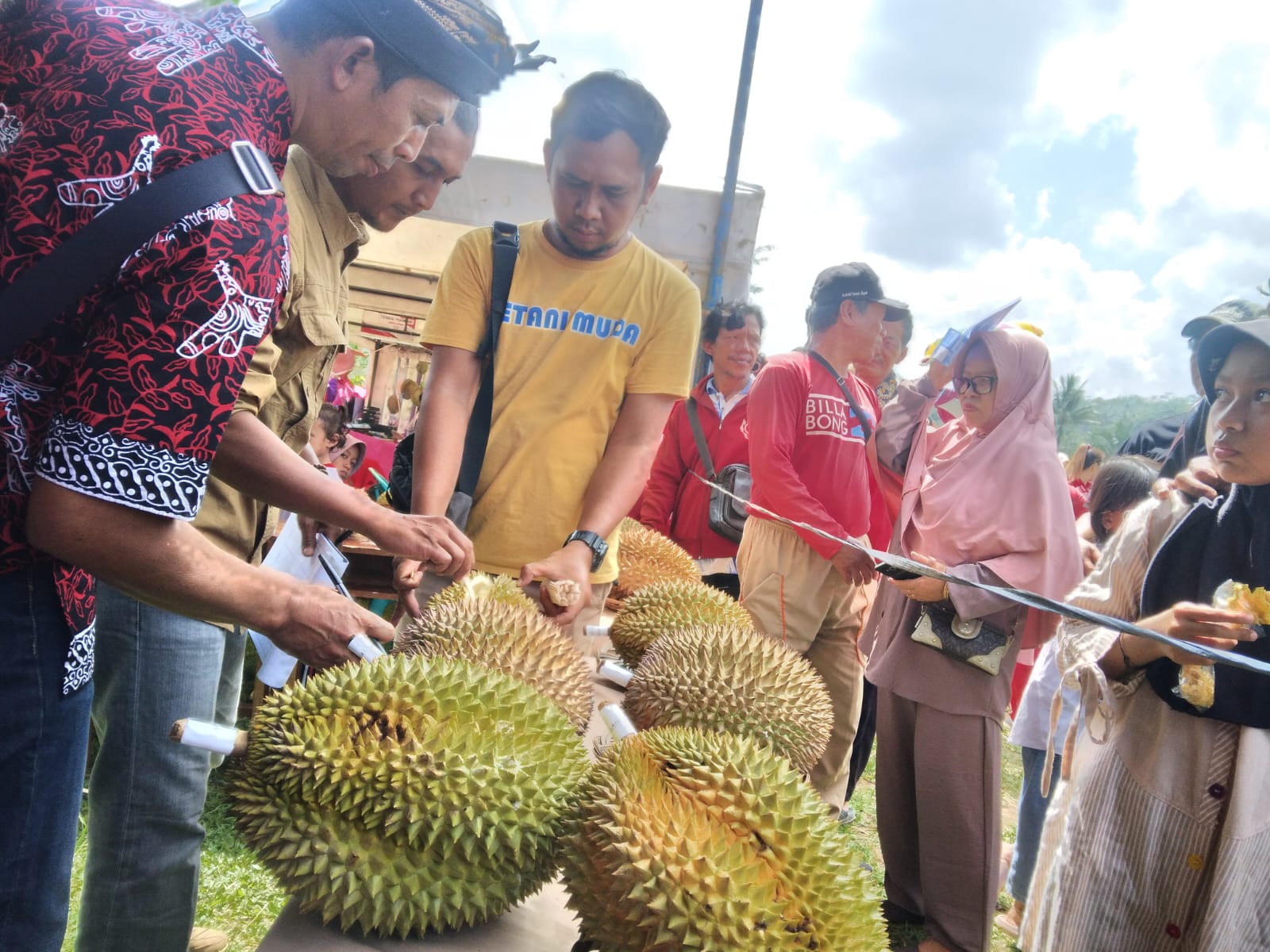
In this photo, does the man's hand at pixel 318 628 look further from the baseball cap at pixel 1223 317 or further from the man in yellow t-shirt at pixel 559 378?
the baseball cap at pixel 1223 317

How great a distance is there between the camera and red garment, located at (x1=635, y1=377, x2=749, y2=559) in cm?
469

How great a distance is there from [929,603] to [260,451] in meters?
2.54

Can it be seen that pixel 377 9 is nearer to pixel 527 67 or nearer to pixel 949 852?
pixel 527 67

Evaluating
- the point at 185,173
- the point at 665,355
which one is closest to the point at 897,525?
the point at 665,355

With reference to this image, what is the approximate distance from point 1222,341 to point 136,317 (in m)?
2.49

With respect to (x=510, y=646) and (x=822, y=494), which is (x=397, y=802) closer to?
(x=510, y=646)

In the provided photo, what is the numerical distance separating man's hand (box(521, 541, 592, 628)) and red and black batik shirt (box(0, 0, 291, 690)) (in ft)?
3.29

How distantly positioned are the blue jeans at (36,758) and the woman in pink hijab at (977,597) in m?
2.63

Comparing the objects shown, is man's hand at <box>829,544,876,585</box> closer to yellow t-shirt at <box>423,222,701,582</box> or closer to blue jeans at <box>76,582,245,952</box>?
yellow t-shirt at <box>423,222,701,582</box>

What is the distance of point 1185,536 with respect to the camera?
2.24m

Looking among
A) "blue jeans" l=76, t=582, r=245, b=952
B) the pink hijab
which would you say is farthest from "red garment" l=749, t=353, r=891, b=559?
"blue jeans" l=76, t=582, r=245, b=952

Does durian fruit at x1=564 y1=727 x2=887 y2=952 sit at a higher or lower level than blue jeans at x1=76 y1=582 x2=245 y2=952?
higher

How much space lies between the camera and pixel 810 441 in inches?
152

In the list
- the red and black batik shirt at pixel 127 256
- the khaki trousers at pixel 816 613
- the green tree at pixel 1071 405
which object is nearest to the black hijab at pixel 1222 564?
the khaki trousers at pixel 816 613
